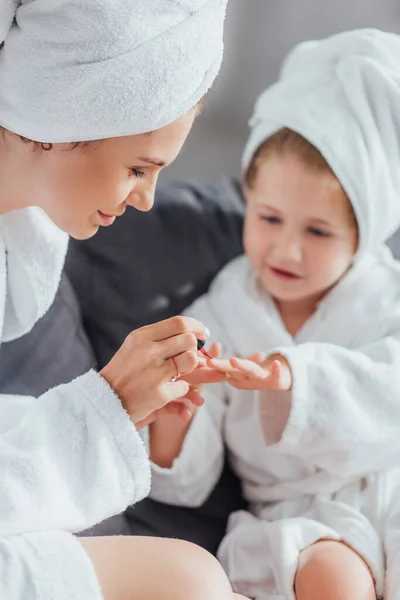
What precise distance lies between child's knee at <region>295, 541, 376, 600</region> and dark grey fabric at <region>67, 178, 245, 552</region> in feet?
0.94

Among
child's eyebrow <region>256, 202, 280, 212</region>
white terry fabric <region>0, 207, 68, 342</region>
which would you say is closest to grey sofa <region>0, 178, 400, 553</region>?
white terry fabric <region>0, 207, 68, 342</region>

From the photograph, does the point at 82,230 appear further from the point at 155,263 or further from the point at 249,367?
the point at 155,263

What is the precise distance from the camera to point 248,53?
2016mm

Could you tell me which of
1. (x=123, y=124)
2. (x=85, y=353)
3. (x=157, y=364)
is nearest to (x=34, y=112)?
(x=123, y=124)

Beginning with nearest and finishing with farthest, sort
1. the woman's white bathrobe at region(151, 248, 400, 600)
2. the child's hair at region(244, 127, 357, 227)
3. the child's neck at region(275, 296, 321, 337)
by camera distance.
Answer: the woman's white bathrobe at region(151, 248, 400, 600) → the child's hair at region(244, 127, 357, 227) → the child's neck at region(275, 296, 321, 337)

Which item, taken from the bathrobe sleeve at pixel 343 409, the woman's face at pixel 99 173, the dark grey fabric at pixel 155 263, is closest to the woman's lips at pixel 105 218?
the woman's face at pixel 99 173

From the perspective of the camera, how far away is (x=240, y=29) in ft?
6.51

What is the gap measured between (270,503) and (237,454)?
9 cm

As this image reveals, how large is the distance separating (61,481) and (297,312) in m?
0.62

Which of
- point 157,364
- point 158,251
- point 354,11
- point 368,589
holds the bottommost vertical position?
point 368,589

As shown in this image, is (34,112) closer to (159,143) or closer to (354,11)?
(159,143)

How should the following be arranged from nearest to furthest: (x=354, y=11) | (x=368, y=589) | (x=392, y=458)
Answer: (x=368, y=589)
(x=392, y=458)
(x=354, y=11)

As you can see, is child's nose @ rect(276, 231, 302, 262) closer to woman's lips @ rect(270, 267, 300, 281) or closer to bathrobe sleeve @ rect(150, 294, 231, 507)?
woman's lips @ rect(270, 267, 300, 281)

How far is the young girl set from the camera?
1200 mm
